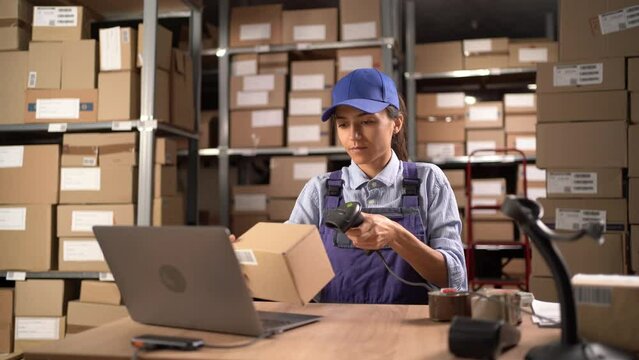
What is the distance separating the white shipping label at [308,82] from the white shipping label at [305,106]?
83 millimetres

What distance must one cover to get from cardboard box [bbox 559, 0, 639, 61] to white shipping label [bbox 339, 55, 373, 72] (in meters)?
1.22

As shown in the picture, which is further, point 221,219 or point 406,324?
point 221,219

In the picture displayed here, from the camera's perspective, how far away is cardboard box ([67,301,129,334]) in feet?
9.34

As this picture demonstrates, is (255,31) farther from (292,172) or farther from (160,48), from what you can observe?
(160,48)

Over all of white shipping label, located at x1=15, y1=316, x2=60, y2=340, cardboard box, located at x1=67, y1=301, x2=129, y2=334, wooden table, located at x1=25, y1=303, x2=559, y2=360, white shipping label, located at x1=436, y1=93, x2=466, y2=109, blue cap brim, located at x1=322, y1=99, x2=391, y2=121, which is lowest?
white shipping label, located at x1=15, y1=316, x2=60, y2=340

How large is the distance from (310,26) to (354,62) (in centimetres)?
Result: 40

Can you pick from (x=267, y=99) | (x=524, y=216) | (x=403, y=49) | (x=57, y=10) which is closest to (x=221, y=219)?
(x=267, y=99)

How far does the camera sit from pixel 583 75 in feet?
9.69

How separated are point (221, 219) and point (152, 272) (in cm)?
313

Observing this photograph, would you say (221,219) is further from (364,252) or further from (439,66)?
(364,252)

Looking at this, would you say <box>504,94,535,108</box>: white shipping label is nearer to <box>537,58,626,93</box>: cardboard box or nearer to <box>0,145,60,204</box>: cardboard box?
<box>537,58,626,93</box>: cardboard box

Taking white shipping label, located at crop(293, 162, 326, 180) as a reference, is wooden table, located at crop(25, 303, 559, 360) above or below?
below

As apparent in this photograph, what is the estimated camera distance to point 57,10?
3.00m

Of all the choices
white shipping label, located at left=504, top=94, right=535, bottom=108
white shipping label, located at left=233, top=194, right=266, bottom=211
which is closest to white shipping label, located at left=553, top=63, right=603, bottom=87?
white shipping label, located at left=504, top=94, right=535, bottom=108
